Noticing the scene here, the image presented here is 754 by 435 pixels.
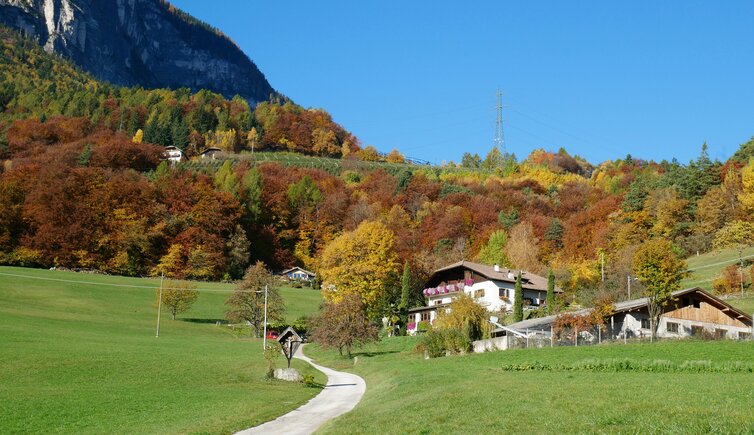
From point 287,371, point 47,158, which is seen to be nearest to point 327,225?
point 47,158

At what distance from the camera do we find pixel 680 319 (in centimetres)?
5419

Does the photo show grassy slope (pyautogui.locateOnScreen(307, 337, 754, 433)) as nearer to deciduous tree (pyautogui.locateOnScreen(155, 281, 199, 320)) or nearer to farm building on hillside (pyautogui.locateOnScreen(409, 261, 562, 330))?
farm building on hillside (pyautogui.locateOnScreen(409, 261, 562, 330))

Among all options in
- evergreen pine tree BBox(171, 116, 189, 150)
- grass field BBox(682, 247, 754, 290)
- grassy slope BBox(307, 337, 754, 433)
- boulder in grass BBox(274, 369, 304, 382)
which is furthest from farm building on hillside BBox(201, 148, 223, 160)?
grassy slope BBox(307, 337, 754, 433)

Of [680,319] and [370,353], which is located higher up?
[680,319]

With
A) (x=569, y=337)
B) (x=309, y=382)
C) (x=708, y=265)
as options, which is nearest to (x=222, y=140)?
(x=708, y=265)

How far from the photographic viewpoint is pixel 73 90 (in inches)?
7795

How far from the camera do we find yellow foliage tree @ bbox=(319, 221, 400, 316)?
256 feet

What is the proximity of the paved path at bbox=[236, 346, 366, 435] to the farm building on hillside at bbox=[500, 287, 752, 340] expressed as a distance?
64.7ft

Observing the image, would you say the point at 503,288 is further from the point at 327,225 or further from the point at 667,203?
the point at 327,225

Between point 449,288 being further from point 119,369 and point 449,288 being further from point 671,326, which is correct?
point 119,369

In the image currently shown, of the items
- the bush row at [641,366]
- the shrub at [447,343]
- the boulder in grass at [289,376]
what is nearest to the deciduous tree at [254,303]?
the shrub at [447,343]

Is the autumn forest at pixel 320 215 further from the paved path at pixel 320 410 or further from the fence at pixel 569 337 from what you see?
the paved path at pixel 320 410

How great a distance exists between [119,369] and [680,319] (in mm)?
40032

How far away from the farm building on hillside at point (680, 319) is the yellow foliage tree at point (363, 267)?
2497 cm
